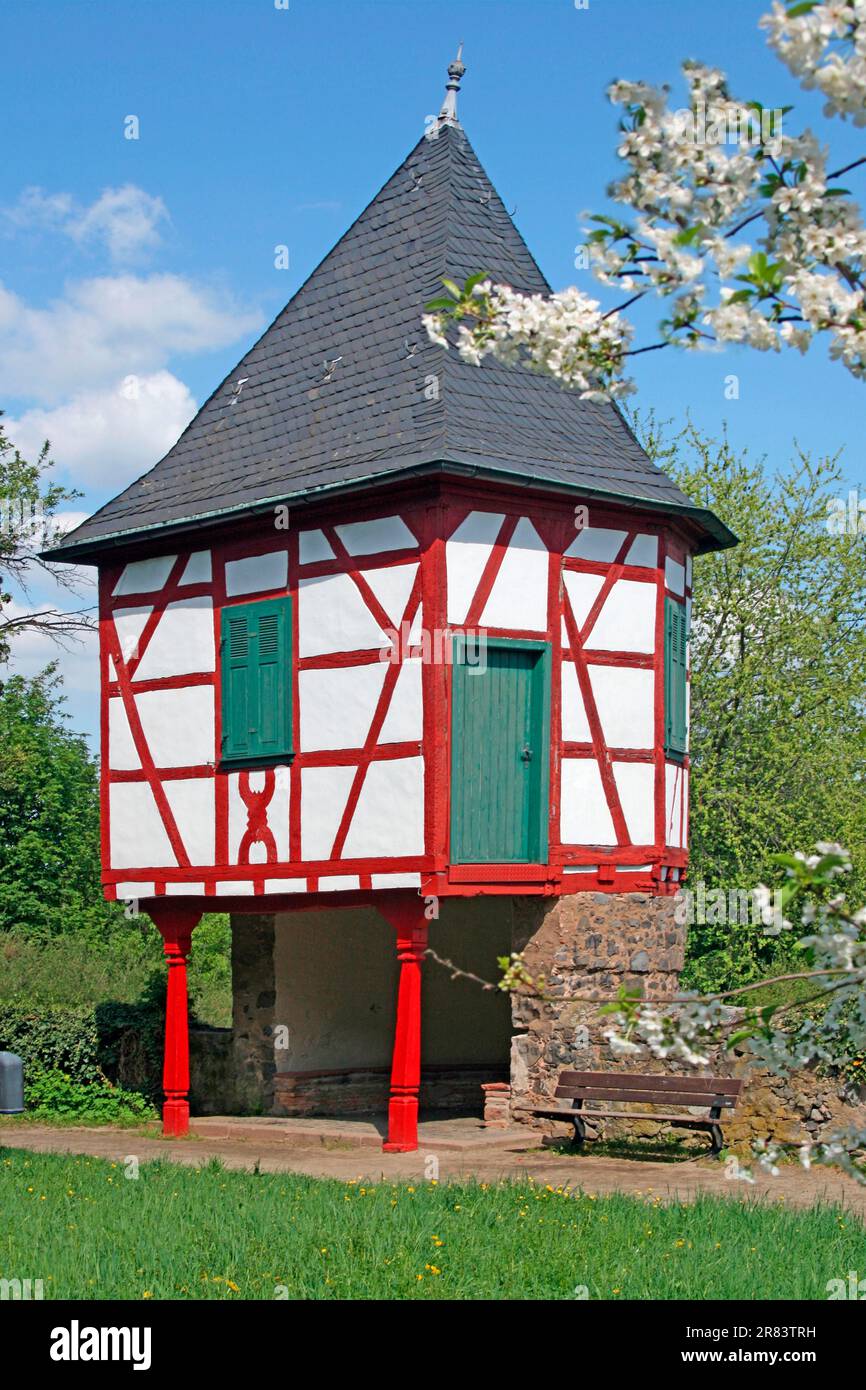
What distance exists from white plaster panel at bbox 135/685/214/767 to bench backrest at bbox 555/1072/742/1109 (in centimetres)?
465

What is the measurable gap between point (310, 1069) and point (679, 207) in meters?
14.7

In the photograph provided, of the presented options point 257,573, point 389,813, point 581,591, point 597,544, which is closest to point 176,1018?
point 389,813

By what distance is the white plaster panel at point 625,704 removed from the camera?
15.2m

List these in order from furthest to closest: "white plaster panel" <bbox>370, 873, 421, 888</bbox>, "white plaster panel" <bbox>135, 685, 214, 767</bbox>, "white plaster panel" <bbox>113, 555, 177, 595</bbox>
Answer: "white plaster panel" <bbox>113, 555, 177, 595</bbox>
"white plaster panel" <bbox>135, 685, 214, 767</bbox>
"white plaster panel" <bbox>370, 873, 421, 888</bbox>

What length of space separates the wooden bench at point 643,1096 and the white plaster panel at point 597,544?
4.61 m

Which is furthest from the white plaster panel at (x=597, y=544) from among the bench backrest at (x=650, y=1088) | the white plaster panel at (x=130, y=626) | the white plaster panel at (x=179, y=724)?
the bench backrest at (x=650, y=1088)

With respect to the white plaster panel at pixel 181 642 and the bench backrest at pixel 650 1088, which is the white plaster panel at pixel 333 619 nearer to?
the white plaster panel at pixel 181 642

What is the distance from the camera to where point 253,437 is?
16750mm

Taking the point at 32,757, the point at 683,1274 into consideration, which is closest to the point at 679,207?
the point at 683,1274

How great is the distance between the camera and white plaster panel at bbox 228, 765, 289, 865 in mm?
15258

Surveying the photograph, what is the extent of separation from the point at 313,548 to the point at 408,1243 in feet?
25.7

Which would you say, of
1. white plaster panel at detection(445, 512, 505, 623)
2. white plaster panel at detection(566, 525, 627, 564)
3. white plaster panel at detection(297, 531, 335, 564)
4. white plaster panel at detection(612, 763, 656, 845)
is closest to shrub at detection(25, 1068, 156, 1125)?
white plaster panel at detection(612, 763, 656, 845)

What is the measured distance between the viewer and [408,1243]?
340 inches

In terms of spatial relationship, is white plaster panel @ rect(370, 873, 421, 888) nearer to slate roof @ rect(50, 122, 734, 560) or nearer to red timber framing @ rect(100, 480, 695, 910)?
red timber framing @ rect(100, 480, 695, 910)
